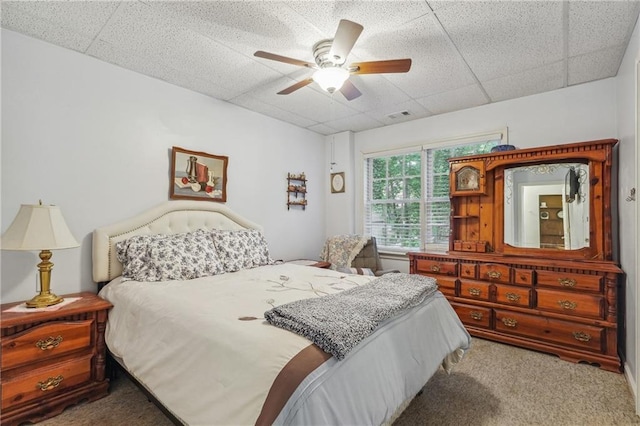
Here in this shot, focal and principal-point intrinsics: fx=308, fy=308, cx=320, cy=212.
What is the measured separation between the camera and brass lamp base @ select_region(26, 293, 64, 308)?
2.06 metres

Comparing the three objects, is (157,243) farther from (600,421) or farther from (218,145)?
(600,421)

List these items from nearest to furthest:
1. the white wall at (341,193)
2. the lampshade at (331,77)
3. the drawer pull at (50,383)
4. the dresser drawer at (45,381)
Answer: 1. the dresser drawer at (45,381)
2. the drawer pull at (50,383)
3. the lampshade at (331,77)
4. the white wall at (341,193)

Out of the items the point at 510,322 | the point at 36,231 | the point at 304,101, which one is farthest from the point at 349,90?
the point at 510,322

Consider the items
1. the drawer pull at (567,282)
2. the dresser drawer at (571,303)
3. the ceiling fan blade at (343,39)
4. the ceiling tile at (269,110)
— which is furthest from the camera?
the ceiling tile at (269,110)

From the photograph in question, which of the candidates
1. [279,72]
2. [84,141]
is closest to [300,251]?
[279,72]

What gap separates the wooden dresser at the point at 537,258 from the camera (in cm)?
264

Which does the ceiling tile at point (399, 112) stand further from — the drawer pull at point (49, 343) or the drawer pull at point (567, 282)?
the drawer pull at point (49, 343)

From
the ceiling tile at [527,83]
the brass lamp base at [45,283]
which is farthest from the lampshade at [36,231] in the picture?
the ceiling tile at [527,83]

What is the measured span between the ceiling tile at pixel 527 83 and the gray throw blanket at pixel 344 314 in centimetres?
228

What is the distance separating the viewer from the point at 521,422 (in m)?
1.90

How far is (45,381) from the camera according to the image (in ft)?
6.44

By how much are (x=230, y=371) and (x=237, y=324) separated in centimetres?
25

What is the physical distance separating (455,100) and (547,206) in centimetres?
149

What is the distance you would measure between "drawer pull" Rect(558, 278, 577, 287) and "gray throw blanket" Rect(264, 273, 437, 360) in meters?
1.59
